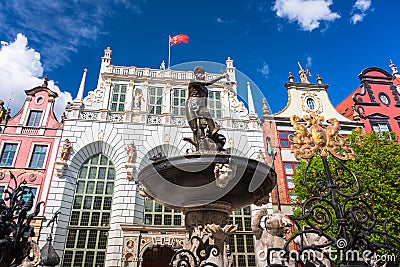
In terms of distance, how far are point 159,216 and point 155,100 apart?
9.08 meters

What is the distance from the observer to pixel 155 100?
74.5 ft

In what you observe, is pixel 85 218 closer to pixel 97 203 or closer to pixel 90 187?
pixel 97 203

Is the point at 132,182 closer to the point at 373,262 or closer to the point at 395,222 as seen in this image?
the point at 395,222

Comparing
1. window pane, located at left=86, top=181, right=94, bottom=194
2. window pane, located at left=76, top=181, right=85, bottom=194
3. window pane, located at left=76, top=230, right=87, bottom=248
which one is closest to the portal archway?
window pane, located at left=76, top=230, right=87, bottom=248

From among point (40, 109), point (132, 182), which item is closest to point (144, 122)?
point (132, 182)

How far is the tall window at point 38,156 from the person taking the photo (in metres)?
18.9

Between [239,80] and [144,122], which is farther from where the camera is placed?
[144,122]

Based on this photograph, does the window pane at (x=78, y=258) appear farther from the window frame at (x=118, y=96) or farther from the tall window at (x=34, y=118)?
the window frame at (x=118, y=96)

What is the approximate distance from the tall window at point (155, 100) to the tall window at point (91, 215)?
17.2 feet

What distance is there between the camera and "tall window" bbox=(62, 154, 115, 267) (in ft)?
55.7

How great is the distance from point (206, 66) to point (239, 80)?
107 cm

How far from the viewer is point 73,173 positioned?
18.9m

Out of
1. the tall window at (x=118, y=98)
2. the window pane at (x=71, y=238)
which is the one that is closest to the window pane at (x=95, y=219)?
the window pane at (x=71, y=238)

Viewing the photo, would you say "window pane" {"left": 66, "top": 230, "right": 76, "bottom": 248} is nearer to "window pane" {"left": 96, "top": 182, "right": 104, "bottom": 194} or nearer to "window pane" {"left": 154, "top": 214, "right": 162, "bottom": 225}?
"window pane" {"left": 96, "top": 182, "right": 104, "bottom": 194}
